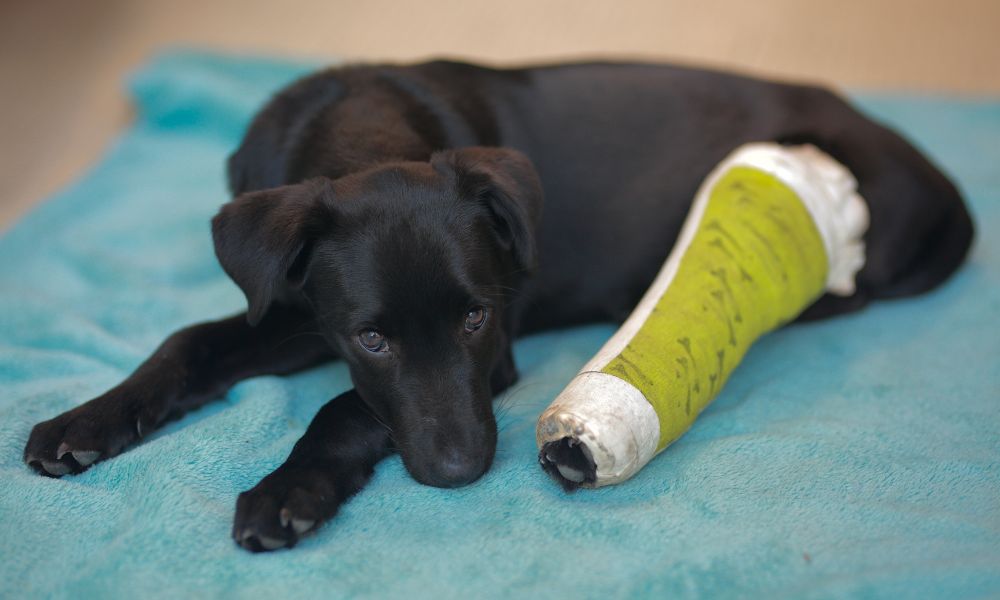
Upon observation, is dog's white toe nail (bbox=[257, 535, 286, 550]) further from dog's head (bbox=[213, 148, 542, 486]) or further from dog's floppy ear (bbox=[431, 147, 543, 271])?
dog's floppy ear (bbox=[431, 147, 543, 271])

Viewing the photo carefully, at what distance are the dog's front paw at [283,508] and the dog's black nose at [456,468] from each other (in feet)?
0.72

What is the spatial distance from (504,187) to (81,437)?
3.51ft

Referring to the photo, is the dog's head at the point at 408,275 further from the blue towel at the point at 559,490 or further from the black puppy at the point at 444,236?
the blue towel at the point at 559,490

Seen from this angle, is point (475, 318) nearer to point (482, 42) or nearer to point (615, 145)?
point (615, 145)

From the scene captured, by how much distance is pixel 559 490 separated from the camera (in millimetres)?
1936

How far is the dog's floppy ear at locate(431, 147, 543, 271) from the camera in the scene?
205cm

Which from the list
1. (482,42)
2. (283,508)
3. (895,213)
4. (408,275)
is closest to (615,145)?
(895,213)

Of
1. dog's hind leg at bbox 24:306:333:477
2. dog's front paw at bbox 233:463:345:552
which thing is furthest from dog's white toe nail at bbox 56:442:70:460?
dog's front paw at bbox 233:463:345:552

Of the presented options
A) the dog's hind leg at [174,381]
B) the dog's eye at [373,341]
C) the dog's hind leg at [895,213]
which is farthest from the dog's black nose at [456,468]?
the dog's hind leg at [895,213]

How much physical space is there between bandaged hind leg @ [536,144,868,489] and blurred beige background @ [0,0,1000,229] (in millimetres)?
2183

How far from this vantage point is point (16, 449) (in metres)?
2.09

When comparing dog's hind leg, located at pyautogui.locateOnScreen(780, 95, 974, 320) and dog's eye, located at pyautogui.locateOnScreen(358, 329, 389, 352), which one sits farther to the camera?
dog's hind leg, located at pyautogui.locateOnScreen(780, 95, 974, 320)

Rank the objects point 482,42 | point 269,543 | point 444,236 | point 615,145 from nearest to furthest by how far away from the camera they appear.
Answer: point 269,543 < point 444,236 < point 615,145 < point 482,42

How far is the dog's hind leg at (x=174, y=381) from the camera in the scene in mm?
2004
